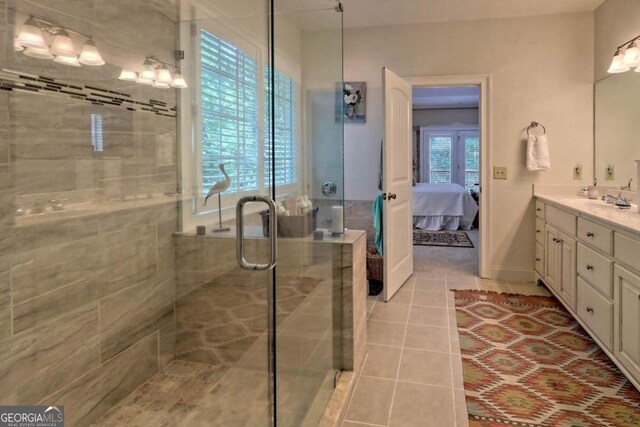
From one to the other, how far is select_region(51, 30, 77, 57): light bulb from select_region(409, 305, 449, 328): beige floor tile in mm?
2636

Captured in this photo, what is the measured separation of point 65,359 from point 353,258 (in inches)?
55.5

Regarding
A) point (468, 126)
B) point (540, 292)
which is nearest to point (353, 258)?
point (540, 292)

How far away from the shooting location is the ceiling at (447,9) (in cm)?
366

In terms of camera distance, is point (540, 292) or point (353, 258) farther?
point (540, 292)

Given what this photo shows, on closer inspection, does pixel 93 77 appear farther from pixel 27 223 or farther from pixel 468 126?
pixel 468 126

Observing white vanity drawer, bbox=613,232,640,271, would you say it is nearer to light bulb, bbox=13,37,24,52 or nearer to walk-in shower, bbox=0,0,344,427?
walk-in shower, bbox=0,0,344,427

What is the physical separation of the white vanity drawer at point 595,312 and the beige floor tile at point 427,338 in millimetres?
858

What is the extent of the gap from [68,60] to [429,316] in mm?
2763

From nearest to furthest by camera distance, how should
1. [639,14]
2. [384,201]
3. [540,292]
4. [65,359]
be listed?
[65,359] → [639,14] → [384,201] → [540,292]

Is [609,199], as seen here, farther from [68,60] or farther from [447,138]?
[447,138]

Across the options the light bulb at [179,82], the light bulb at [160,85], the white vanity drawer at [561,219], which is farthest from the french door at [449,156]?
the light bulb at [160,85]

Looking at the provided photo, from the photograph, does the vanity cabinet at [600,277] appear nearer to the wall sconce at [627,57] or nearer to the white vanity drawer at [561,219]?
the white vanity drawer at [561,219]

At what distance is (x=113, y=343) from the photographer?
78.4 inches

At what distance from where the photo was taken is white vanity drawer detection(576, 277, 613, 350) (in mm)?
2338
